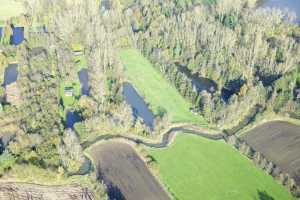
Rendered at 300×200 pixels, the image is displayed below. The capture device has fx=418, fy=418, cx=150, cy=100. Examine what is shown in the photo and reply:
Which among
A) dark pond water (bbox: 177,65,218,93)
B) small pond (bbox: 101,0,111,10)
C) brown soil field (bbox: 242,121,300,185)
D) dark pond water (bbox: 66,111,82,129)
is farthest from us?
small pond (bbox: 101,0,111,10)

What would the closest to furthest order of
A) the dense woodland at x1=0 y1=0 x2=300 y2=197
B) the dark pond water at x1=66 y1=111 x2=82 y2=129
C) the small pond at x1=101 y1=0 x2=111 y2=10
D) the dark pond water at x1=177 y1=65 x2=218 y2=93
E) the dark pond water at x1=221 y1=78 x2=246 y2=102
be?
the dense woodland at x1=0 y1=0 x2=300 y2=197, the dark pond water at x1=66 y1=111 x2=82 y2=129, the dark pond water at x1=221 y1=78 x2=246 y2=102, the dark pond water at x1=177 y1=65 x2=218 y2=93, the small pond at x1=101 y1=0 x2=111 y2=10

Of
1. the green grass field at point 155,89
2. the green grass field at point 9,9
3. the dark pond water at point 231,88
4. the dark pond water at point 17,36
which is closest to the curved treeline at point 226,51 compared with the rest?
the dark pond water at point 231,88

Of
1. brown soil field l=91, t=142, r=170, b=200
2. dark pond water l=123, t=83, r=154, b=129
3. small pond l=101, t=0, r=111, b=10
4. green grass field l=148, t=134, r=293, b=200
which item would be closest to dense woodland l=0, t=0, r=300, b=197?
small pond l=101, t=0, r=111, b=10

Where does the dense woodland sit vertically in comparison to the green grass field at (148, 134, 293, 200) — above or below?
above

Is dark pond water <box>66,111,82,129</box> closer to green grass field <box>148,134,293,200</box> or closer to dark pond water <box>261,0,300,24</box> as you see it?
green grass field <box>148,134,293,200</box>

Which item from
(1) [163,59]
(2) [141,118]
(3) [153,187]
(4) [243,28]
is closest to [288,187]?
(3) [153,187]

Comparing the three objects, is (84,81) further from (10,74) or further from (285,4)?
(285,4)

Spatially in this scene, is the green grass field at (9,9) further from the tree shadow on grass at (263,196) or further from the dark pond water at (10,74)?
the tree shadow on grass at (263,196)
